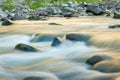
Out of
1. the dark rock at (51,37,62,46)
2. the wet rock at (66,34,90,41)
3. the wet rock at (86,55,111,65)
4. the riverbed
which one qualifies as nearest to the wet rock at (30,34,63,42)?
the riverbed

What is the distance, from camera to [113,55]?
18.3 feet

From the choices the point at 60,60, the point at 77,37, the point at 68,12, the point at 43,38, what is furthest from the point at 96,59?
the point at 68,12

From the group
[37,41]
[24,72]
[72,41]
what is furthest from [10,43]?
[24,72]

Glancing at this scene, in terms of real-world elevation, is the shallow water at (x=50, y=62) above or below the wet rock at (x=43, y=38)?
above

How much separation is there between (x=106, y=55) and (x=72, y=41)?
1.95 metres

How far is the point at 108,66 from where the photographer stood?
493 cm

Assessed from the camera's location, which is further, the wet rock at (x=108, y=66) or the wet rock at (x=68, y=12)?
the wet rock at (x=68, y=12)

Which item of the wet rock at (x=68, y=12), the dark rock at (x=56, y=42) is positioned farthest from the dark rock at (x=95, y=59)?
the wet rock at (x=68, y=12)

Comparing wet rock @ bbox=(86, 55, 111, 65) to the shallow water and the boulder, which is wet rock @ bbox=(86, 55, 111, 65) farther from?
the boulder

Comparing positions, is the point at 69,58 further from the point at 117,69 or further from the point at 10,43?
the point at 10,43

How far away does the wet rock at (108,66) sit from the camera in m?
4.79

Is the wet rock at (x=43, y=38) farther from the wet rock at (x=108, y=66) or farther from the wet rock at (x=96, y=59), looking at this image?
the wet rock at (x=108, y=66)

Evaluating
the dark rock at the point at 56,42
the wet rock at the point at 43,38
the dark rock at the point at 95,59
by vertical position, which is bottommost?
the wet rock at the point at 43,38

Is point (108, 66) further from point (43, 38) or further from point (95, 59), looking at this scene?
point (43, 38)
